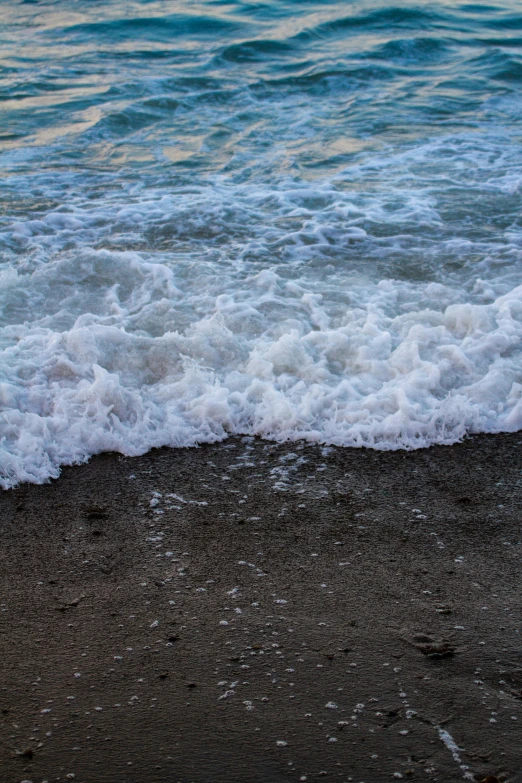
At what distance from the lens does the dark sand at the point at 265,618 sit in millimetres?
2379

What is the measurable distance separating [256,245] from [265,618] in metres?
4.53

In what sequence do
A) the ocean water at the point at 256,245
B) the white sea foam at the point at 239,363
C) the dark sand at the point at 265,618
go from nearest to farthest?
1. the dark sand at the point at 265,618
2. the white sea foam at the point at 239,363
3. the ocean water at the point at 256,245

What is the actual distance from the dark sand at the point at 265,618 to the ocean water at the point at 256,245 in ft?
1.27

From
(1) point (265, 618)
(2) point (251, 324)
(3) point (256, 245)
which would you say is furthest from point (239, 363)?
(1) point (265, 618)

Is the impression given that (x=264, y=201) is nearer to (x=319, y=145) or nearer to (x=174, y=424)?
(x=319, y=145)

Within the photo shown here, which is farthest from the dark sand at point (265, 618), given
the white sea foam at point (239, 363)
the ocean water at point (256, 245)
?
the ocean water at point (256, 245)

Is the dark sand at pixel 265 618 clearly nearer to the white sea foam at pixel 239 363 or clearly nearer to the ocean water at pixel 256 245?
the white sea foam at pixel 239 363

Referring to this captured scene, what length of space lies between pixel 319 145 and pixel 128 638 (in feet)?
26.7

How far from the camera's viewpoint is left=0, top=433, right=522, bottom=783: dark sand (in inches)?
93.7

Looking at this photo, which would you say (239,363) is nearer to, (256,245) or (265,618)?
(256,245)

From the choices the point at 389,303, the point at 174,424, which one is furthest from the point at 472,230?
the point at 174,424

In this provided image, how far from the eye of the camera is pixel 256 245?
691cm

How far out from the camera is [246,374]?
16.0 feet

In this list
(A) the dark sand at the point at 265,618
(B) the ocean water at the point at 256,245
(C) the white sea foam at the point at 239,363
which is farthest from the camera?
(B) the ocean water at the point at 256,245
